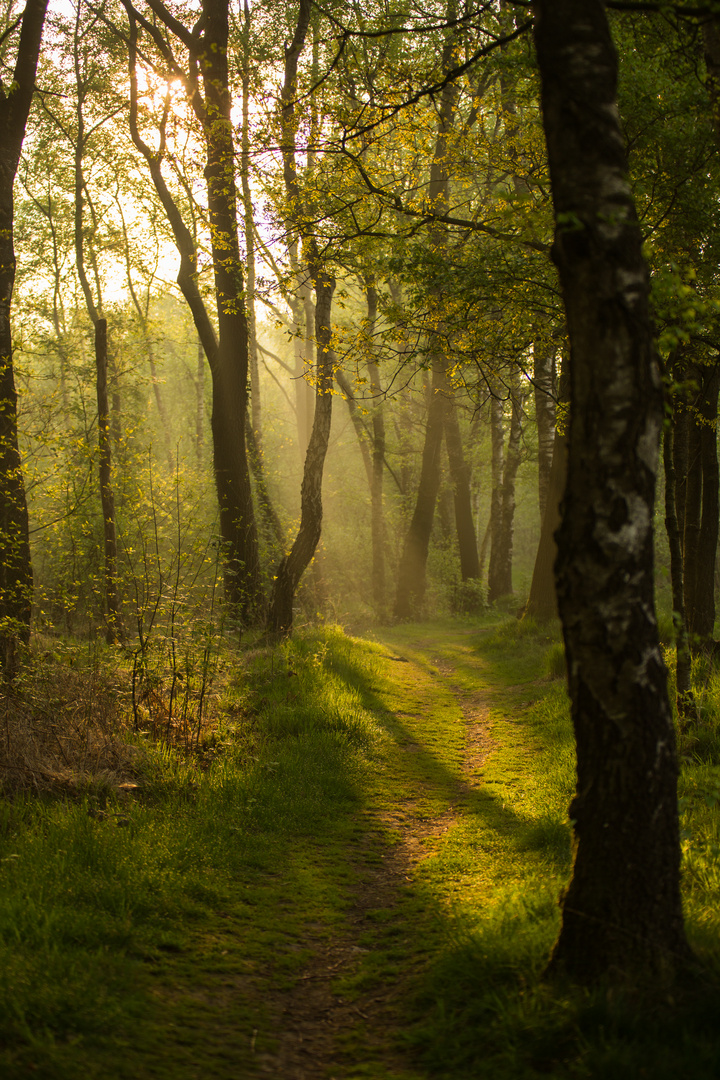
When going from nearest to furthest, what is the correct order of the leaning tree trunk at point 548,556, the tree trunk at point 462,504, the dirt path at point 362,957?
the dirt path at point 362,957, the leaning tree trunk at point 548,556, the tree trunk at point 462,504

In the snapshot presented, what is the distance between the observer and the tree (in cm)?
844

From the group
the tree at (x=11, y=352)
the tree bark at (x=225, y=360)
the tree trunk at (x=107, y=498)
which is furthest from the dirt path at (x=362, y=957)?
the tree bark at (x=225, y=360)

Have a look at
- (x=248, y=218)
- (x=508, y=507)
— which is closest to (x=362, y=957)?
(x=248, y=218)

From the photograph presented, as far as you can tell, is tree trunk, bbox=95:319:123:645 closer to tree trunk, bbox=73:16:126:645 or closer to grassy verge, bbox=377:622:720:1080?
tree trunk, bbox=73:16:126:645

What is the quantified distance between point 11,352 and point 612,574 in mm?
8838

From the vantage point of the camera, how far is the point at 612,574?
9.44ft

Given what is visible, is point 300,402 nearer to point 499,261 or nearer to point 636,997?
point 499,261

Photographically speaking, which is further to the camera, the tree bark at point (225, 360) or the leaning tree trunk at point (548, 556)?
the leaning tree trunk at point (548, 556)

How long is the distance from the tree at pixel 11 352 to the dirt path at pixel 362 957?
15.6 feet

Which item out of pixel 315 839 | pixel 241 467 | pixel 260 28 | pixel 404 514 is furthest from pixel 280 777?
pixel 404 514

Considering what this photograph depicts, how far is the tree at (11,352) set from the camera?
8438mm

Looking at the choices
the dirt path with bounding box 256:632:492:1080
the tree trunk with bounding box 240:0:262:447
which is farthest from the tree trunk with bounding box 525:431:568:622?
the tree trunk with bounding box 240:0:262:447

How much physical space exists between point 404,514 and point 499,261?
2034 cm

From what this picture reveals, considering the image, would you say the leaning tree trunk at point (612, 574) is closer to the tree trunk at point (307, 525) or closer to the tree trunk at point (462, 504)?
the tree trunk at point (307, 525)
